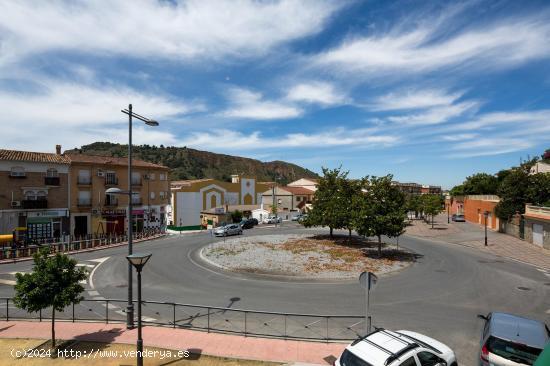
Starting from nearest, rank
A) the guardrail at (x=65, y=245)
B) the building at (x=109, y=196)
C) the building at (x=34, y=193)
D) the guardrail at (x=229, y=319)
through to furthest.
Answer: the guardrail at (x=229, y=319)
the guardrail at (x=65, y=245)
the building at (x=34, y=193)
the building at (x=109, y=196)

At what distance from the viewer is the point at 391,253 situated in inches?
1091

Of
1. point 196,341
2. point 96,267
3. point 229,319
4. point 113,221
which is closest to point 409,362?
point 196,341

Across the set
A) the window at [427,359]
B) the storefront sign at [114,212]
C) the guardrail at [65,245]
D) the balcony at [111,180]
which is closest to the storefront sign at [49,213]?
the guardrail at [65,245]

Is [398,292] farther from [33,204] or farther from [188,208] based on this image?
[188,208]

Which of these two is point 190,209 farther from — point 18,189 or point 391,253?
point 391,253

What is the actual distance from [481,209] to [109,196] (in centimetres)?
5667

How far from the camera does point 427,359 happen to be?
26.7ft

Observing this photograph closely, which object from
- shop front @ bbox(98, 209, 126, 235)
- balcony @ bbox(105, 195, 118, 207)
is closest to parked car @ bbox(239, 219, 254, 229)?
shop front @ bbox(98, 209, 126, 235)

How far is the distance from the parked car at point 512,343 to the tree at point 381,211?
1555cm

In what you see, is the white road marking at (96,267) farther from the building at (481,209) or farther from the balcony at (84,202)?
the building at (481,209)

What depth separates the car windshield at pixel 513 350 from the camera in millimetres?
7950

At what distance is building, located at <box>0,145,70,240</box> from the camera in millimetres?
33844

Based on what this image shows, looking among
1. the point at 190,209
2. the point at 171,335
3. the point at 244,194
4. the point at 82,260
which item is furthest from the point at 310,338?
the point at 244,194

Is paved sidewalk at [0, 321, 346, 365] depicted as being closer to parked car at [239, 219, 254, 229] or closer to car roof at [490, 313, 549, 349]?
car roof at [490, 313, 549, 349]
